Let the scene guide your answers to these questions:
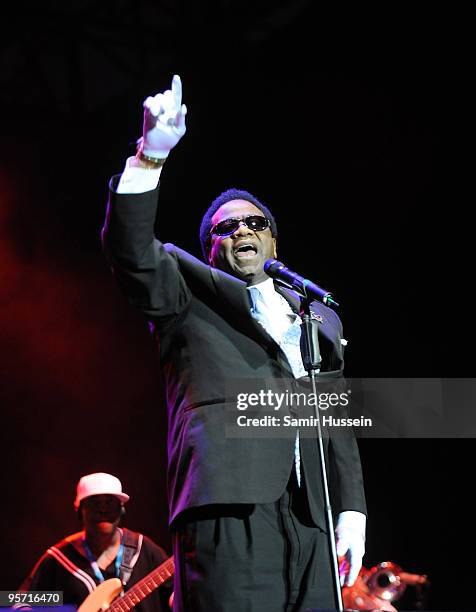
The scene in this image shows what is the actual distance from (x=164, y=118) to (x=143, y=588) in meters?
3.80

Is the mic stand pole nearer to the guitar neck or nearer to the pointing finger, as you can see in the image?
the pointing finger

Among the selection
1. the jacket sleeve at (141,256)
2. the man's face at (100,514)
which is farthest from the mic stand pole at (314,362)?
the man's face at (100,514)

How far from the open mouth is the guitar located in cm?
301

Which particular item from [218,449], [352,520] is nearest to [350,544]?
[352,520]

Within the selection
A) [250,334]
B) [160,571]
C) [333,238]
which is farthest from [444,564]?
[250,334]

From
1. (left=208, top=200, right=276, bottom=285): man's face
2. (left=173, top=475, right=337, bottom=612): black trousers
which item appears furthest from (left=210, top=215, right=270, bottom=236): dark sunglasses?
(left=173, top=475, right=337, bottom=612): black trousers

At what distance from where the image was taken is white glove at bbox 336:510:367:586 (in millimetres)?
2389

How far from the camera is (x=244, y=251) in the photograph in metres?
2.74

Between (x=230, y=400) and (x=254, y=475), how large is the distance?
225mm

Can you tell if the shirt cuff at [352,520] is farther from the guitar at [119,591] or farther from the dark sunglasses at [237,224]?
the guitar at [119,591]

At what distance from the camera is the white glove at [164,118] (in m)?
2.06

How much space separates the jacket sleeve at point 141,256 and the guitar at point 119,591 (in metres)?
3.25

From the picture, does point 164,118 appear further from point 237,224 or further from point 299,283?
point 237,224

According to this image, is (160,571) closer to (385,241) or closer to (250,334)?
(385,241)
